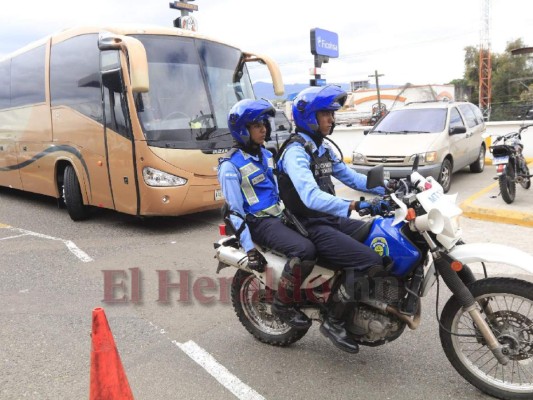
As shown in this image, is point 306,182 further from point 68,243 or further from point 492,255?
point 68,243

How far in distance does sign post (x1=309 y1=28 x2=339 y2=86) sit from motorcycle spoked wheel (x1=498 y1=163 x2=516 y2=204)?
759cm

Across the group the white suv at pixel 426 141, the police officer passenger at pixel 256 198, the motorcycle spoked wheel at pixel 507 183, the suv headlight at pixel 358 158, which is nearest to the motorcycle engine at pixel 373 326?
the police officer passenger at pixel 256 198

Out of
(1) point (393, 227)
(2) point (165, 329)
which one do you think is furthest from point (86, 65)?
(1) point (393, 227)

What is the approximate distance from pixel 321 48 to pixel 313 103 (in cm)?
1180

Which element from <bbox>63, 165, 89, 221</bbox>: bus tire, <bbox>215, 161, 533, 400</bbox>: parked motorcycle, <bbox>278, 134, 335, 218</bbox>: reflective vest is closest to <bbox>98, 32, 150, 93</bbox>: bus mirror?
<bbox>63, 165, 89, 221</bbox>: bus tire

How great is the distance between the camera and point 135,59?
19.3 feet

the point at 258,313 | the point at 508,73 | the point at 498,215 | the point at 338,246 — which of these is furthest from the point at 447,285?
the point at 508,73

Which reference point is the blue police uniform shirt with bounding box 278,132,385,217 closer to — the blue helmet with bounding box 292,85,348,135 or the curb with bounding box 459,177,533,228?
the blue helmet with bounding box 292,85,348,135

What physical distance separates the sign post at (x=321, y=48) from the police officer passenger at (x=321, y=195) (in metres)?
11.1

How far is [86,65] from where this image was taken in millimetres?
7250

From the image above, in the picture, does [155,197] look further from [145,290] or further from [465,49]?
[465,49]

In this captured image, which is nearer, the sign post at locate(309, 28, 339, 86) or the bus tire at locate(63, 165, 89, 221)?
the bus tire at locate(63, 165, 89, 221)

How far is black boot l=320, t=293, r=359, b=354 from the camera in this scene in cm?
296

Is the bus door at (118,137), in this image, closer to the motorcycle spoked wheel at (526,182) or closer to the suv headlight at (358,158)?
the suv headlight at (358,158)
